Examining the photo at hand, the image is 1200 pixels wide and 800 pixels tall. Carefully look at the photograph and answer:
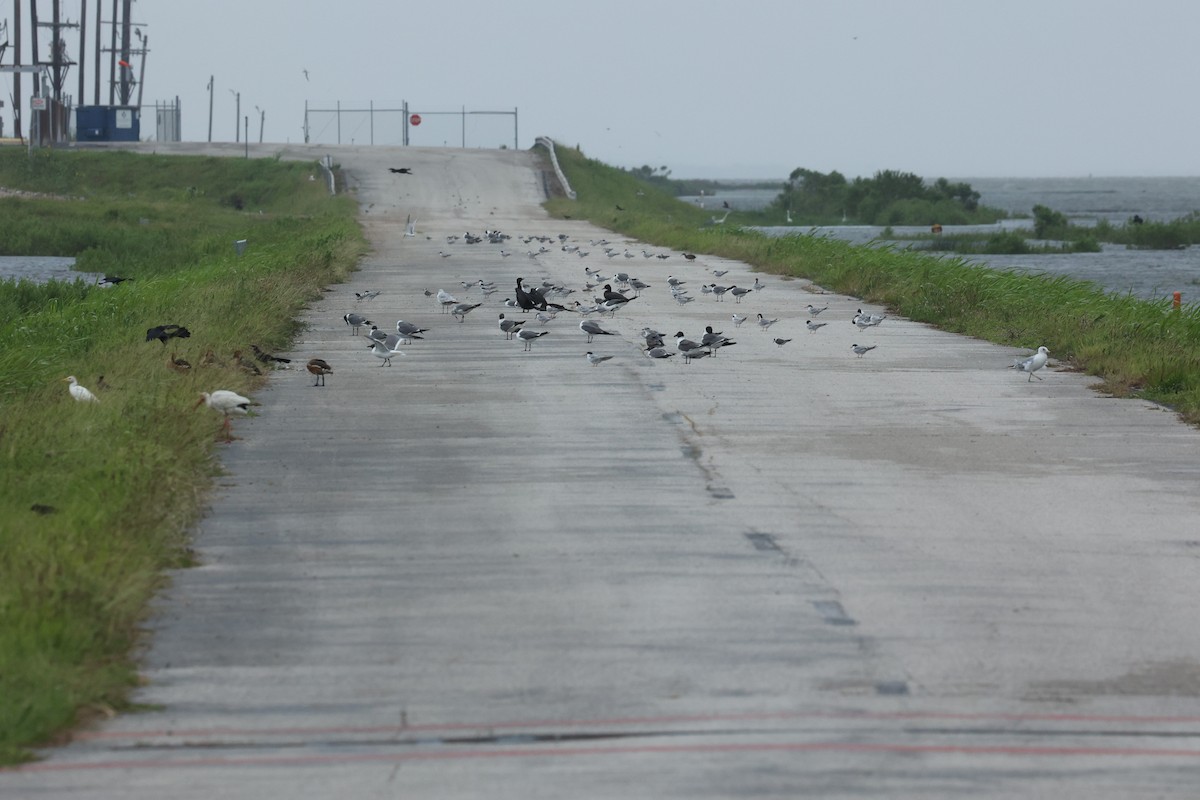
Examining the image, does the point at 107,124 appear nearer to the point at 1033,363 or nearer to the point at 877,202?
the point at 877,202

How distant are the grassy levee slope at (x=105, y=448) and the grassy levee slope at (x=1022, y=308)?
8809 mm

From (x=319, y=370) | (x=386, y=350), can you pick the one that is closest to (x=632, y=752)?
(x=319, y=370)

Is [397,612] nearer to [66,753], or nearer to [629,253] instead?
[66,753]

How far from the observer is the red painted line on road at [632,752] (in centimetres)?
641

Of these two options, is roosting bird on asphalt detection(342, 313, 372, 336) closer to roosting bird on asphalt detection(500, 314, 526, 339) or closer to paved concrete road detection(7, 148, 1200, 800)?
roosting bird on asphalt detection(500, 314, 526, 339)

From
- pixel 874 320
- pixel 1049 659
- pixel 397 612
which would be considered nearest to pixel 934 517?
pixel 1049 659

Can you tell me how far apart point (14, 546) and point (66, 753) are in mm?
2576

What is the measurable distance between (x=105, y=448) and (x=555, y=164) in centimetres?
6476

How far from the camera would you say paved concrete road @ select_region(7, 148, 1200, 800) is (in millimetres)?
6402

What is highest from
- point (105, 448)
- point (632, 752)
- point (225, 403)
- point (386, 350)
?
A: point (386, 350)

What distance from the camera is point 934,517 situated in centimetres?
1074

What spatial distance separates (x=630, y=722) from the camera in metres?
6.79

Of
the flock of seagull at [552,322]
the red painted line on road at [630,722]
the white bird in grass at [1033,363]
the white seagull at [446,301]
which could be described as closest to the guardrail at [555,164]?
the flock of seagull at [552,322]

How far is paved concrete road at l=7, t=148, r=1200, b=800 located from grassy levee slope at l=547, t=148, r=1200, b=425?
1.12m
